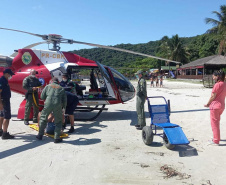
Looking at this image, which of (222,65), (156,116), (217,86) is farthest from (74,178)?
(222,65)

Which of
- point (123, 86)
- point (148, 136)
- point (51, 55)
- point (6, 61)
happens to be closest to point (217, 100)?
point (148, 136)

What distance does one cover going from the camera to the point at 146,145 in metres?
5.02

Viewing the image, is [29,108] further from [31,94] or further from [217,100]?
[217,100]

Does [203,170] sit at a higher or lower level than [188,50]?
lower

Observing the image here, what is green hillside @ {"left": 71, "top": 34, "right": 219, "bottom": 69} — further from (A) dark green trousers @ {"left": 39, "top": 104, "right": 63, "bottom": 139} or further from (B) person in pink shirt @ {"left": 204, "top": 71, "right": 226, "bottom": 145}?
(A) dark green trousers @ {"left": 39, "top": 104, "right": 63, "bottom": 139}

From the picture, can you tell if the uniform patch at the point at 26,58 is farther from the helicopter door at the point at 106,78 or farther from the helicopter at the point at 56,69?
the helicopter door at the point at 106,78

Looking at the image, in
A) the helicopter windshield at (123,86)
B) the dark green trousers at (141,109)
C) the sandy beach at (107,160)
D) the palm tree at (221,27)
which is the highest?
the palm tree at (221,27)

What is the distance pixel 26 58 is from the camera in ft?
26.7

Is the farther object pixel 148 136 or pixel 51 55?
pixel 51 55

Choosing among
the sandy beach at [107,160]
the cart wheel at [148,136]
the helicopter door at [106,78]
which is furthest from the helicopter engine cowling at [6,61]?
the cart wheel at [148,136]

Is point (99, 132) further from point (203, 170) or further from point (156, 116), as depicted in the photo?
point (203, 170)

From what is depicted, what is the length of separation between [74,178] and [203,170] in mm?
2169

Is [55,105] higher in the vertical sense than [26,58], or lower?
lower

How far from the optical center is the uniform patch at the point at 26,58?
26.6ft
